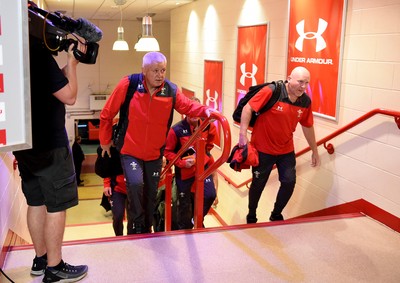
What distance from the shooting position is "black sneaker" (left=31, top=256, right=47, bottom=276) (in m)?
2.54

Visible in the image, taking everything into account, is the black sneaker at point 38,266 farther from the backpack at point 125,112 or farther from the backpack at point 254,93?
the backpack at point 254,93

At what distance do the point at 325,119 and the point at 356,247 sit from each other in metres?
1.59

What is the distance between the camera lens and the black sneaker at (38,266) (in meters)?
2.54

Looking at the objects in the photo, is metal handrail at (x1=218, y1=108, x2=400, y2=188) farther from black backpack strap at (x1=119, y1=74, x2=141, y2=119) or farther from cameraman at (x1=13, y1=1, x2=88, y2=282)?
cameraman at (x1=13, y1=1, x2=88, y2=282)

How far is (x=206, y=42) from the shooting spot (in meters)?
8.30

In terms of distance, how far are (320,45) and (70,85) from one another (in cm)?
300

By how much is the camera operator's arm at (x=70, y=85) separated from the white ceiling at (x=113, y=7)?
6.71 metres

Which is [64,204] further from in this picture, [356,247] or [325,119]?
[325,119]

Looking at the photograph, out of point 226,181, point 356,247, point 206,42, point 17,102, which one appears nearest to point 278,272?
point 356,247

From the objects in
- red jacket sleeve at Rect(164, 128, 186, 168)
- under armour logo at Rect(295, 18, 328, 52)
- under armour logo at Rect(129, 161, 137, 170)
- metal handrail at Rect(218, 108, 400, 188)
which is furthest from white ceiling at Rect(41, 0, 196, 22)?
under armour logo at Rect(129, 161, 137, 170)

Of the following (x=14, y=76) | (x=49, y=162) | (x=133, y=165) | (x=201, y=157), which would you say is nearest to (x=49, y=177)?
(x=49, y=162)

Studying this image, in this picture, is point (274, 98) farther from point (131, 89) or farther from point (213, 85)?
point (213, 85)

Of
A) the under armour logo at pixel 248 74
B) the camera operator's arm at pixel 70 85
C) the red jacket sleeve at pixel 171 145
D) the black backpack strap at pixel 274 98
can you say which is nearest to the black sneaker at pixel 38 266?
the camera operator's arm at pixel 70 85

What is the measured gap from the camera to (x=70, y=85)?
222 cm
